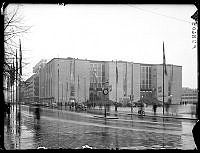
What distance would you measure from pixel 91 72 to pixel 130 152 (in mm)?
75128

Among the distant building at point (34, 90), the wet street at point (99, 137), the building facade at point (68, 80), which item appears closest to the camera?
the wet street at point (99, 137)

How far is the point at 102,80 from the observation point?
81.4 metres

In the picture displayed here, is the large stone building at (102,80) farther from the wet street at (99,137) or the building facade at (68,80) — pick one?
the wet street at (99,137)

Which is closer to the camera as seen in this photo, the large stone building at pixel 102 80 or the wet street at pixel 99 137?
the wet street at pixel 99 137

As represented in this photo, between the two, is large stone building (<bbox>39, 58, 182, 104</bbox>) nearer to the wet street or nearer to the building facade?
the building facade

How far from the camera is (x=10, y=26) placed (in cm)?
1427

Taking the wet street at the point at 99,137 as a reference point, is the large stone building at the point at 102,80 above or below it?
above

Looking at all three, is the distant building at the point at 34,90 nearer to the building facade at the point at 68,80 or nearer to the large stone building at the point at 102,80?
the large stone building at the point at 102,80

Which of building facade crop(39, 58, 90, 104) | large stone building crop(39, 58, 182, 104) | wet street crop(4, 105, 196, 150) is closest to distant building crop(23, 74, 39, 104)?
large stone building crop(39, 58, 182, 104)

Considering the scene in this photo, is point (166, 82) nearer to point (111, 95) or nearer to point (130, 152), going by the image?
point (111, 95)

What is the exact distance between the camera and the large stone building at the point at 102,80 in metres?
79.7

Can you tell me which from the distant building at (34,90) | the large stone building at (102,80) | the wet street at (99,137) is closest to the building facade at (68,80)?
the large stone building at (102,80)

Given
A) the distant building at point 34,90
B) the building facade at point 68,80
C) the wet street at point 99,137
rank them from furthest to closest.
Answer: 1. the distant building at point 34,90
2. the building facade at point 68,80
3. the wet street at point 99,137

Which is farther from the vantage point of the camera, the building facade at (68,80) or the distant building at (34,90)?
the distant building at (34,90)
